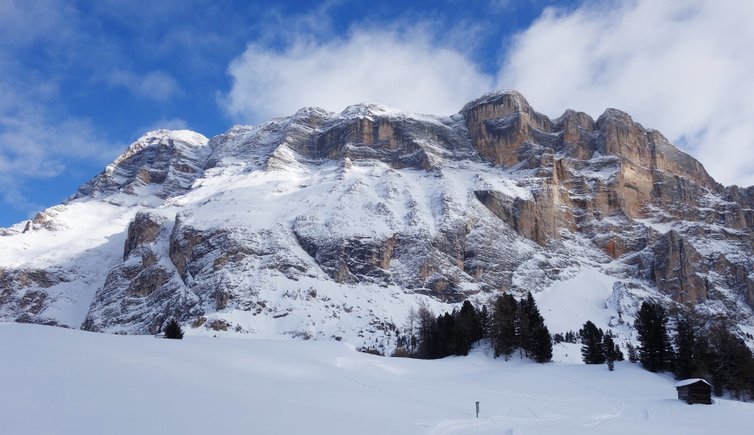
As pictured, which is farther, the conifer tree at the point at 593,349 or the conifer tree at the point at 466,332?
the conifer tree at the point at 466,332

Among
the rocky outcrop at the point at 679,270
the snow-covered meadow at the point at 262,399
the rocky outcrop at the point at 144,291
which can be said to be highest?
the rocky outcrop at the point at 679,270

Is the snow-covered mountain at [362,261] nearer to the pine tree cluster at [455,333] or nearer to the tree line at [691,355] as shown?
the pine tree cluster at [455,333]

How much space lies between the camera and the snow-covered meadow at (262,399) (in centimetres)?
1180

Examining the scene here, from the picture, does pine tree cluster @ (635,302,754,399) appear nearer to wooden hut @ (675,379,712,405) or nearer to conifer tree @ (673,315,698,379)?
conifer tree @ (673,315,698,379)

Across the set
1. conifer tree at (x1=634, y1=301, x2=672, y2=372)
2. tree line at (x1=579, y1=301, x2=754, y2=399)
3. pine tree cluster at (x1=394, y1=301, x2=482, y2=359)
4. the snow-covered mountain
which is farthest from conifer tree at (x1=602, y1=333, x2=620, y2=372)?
the snow-covered mountain

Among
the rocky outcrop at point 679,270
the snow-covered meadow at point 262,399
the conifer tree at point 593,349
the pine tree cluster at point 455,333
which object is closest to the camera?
the snow-covered meadow at point 262,399

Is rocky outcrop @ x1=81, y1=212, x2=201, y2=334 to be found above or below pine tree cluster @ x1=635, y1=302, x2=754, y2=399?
above

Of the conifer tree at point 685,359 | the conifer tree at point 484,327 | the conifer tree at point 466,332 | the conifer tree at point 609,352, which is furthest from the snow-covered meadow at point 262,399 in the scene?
the conifer tree at point 484,327

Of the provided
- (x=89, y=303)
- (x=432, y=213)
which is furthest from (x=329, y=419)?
(x=89, y=303)

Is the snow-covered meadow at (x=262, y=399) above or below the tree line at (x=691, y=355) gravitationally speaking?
below

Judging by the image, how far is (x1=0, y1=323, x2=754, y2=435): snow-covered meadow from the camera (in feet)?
38.7

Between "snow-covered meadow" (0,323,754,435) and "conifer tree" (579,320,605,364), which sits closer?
"snow-covered meadow" (0,323,754,435)

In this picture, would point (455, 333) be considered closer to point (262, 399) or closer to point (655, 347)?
point (655, 347)

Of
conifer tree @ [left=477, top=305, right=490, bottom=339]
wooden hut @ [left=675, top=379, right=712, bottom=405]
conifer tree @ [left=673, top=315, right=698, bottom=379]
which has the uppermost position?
conifer tree @ [left=477, top=305, right=490, bottom=339]
